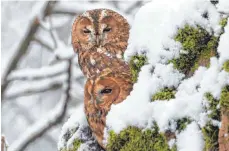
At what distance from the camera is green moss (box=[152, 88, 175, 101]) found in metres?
1.53

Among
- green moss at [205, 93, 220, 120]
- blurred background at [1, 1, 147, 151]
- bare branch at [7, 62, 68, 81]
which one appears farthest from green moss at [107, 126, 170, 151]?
bare branch at [7, 62, 68, 81]

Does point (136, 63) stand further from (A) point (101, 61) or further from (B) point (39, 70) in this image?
(B) point (39, 70)

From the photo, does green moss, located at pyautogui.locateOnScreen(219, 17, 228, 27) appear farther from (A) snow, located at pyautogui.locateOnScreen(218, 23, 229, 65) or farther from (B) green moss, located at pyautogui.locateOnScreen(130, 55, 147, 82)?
(B) green moss, located at pyautogui.locateOnScreen(130, 55, 147, 82)

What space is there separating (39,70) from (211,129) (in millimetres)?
4191

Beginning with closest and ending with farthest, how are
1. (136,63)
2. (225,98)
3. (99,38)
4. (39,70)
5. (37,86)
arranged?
(225,98), (136,63), (99,38), (37,86), (39,70)

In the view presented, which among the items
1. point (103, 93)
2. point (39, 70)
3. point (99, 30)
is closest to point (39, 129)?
point (39, 70)

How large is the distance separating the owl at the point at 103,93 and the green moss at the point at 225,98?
10.7 inches

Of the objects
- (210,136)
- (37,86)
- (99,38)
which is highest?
(37,86)

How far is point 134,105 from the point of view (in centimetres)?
154

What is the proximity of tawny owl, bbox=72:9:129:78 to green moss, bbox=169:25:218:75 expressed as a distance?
238mm

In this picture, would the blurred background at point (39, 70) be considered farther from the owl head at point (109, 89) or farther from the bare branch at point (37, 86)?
the owl head at point (109, 89)

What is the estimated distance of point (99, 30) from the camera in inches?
86.1

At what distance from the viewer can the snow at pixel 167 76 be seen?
4.81ft

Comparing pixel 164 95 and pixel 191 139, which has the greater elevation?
pixel 164 95
